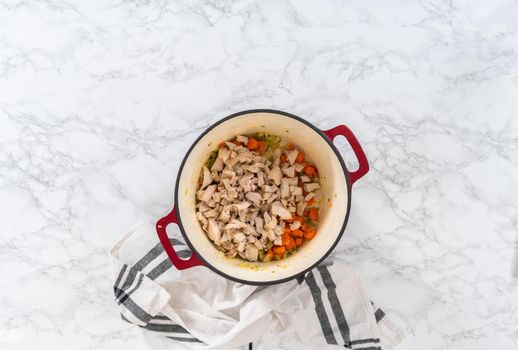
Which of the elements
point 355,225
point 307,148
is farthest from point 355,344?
point 307,148

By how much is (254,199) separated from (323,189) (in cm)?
14

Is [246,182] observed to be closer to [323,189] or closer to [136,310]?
[323,189]

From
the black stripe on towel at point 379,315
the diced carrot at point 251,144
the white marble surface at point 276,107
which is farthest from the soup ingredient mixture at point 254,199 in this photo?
the black stripe on towel at point 379,315

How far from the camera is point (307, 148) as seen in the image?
0.99m

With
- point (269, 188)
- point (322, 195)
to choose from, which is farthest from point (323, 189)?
point (269, 188)

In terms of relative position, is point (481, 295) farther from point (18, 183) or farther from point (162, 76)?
point (18, 183)

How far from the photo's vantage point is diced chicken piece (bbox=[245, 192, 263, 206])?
0.96 metres

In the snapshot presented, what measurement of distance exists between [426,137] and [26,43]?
2.83ft

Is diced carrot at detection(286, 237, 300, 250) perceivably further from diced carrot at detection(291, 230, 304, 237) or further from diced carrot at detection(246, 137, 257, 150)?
diced carrot at detection(246, 137, 257, 150)

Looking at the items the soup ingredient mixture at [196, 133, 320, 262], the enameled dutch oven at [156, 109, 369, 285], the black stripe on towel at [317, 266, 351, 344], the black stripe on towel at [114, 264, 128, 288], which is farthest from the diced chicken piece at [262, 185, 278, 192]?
the black stripe on towel at [114, 264, 128, 288]

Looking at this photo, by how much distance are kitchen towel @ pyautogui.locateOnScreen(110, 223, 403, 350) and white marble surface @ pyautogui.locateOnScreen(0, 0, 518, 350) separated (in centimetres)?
6

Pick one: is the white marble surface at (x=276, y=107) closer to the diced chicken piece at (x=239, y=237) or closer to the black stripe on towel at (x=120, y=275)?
the black stripe on towel at (x=120, y=275)

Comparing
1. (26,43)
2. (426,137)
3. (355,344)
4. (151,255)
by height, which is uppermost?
(26,43)

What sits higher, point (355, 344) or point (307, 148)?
point (307, 148)
